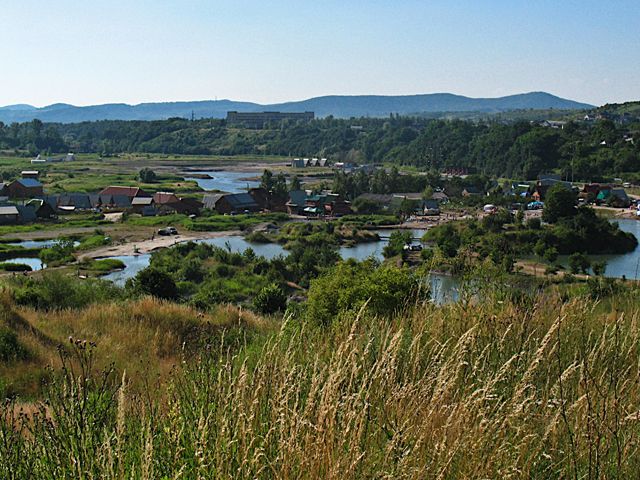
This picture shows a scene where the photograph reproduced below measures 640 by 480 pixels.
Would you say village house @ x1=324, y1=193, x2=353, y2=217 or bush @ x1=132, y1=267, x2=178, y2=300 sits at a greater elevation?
bush @ x1=132, y1=267, x2=178, y2=300

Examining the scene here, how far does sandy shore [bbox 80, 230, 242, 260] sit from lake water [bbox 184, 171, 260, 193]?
52.3 ft

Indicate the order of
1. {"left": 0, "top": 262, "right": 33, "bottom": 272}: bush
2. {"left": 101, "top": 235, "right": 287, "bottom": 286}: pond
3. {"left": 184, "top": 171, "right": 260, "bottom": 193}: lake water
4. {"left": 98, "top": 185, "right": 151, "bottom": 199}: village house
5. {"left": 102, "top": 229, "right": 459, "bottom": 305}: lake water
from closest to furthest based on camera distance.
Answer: {"left": 101, "top": 235, "right": 287, "bottom": 286}: pond
{"left": 0, "top": 262, "right": 33, "bottom": 272}: bush
{"left": 102, "top": 229, "right": 459, "bottom": 305}: lake water
{"left": 98, "top": 185, "right": 151, "bottom": 199}: village house
{"left": 184, "top": 171, "right": 260, "bottom": 193}: lake water

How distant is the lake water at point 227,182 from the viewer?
1963 inches

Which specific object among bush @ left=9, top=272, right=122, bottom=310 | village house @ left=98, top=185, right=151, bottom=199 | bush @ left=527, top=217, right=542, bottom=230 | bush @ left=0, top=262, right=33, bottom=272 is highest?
bush @ left=9, top=272, right=122, bottom=310

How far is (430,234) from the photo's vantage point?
1198 inches

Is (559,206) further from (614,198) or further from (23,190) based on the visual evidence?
(23,190)

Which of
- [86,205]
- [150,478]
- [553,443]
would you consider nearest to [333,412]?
[150,478]

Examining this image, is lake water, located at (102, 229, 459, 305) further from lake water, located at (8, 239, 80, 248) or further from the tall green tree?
the tall green tree

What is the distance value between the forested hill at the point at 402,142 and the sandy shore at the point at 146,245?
30064mm

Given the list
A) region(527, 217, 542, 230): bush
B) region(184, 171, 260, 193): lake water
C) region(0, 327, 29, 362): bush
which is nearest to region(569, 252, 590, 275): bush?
region(527, 217, 542, 230): bush

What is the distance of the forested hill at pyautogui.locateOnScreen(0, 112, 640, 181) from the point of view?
54156mm

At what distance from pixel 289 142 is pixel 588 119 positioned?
119 feet

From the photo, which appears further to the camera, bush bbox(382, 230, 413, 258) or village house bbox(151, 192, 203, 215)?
village house bbox(151, 192, 203, 215)

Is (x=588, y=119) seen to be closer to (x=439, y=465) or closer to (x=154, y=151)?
(x=154, y=151)
